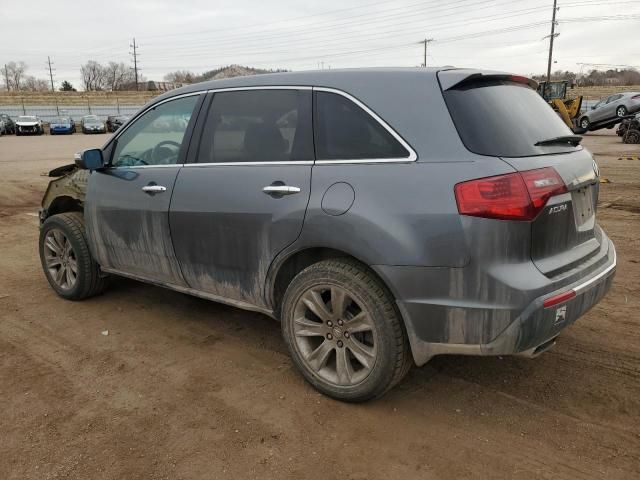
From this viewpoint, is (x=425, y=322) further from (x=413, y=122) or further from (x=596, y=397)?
(x=596, y=397)

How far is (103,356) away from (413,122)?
104 inches

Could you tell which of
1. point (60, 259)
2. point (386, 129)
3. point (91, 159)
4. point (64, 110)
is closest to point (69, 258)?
point (60, 259)

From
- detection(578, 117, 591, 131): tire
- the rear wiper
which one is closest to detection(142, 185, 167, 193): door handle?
the rear wiper

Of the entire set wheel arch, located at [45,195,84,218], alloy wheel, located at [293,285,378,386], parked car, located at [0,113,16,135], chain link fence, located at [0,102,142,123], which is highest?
chain link fence, located at [0,102,142,123]

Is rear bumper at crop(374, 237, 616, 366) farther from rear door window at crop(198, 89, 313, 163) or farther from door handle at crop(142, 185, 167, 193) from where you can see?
door handle at crop(142, 185, 167, 193)

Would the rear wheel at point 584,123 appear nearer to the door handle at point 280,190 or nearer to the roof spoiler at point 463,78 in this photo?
the roof spoiler at point 463,78

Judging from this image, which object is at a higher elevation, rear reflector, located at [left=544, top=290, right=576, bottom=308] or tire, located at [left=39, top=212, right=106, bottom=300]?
rear reflector, located at [left=544, top=290, right=576, bottom=308]

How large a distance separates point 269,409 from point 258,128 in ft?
5.56

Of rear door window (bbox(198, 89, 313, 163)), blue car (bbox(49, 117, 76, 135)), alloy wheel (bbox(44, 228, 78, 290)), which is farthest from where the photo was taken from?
blue car (bbox(49, 117, 76, 135))

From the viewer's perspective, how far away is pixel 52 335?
415cm

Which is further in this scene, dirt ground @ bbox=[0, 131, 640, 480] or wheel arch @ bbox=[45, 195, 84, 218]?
wheel arch @ bbox=[45, 195, 84, 218]

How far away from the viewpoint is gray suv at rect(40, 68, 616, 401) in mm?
2551

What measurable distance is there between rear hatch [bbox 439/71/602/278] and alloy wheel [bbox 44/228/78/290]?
3.62 meters

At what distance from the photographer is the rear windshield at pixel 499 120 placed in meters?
2.65
